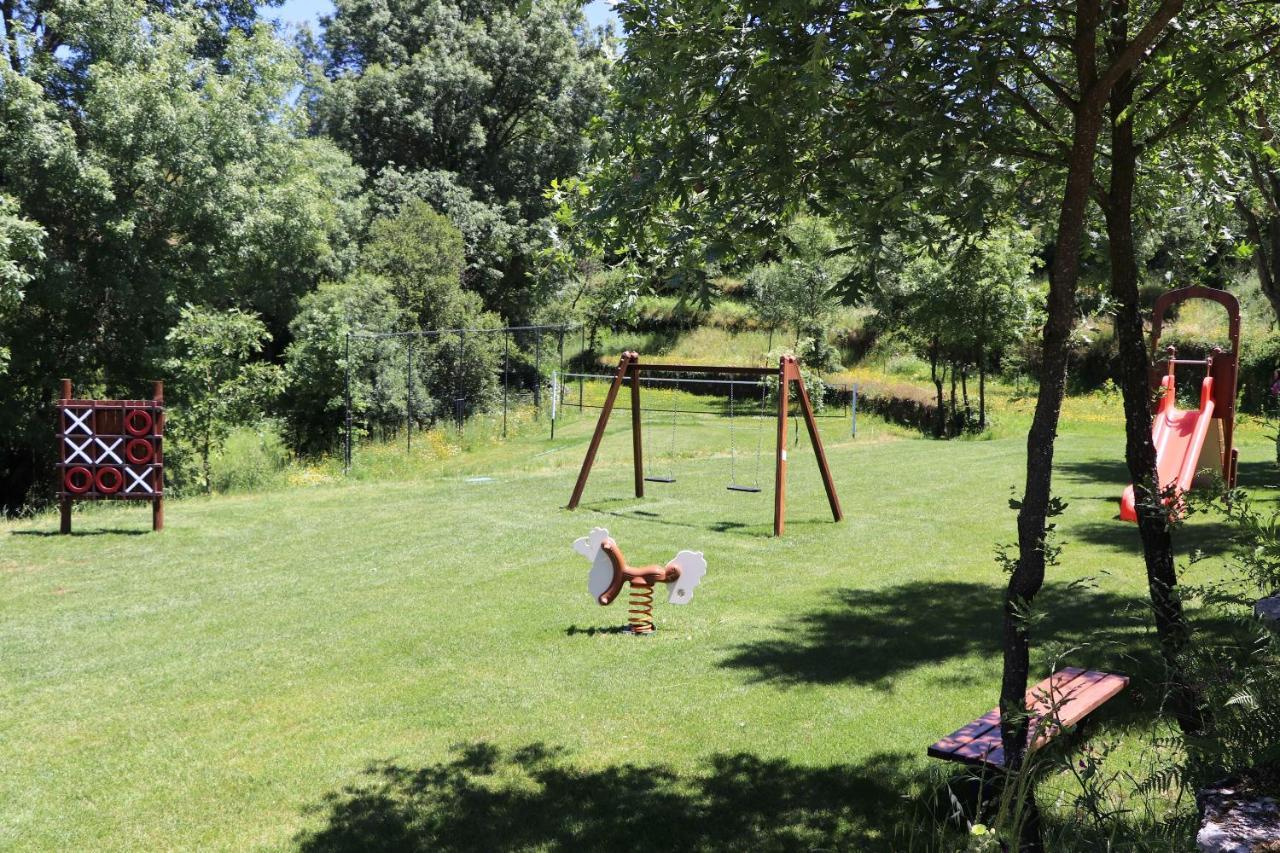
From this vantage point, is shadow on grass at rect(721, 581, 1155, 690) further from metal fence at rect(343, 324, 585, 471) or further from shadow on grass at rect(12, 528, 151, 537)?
metal fence at rect(343, 324, 585, 471)

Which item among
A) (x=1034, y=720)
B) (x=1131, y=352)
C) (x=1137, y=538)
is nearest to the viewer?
(x=1034, y=720)

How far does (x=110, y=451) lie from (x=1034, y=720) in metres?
12.6

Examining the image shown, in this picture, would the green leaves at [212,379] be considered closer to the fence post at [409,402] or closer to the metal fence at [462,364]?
the metal fence at [462,364]

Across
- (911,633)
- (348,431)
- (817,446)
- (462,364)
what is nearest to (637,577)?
(911,633)

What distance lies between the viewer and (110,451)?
45.7 ft

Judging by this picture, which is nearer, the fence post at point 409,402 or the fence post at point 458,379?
the fence post at point 409,402

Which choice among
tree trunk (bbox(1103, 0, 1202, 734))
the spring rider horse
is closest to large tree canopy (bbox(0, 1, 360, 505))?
the spring rider horse

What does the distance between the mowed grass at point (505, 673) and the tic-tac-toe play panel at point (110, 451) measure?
61 centimetres

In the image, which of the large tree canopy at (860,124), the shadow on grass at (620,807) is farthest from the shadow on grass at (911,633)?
the large tree canopy at (860,124)

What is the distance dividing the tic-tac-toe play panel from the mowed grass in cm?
61

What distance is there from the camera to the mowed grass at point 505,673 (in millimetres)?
5477

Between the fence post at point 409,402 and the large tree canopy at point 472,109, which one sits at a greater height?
the large tree canopy at point 472,109

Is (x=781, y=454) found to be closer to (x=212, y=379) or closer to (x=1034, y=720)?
(x=1034, y=720)

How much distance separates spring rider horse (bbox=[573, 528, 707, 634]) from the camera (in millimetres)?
8820
